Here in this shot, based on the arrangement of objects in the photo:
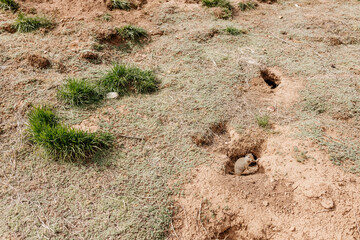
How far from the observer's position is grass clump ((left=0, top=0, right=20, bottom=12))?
4156mm

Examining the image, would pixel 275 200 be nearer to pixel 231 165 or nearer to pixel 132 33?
pixel 231 165

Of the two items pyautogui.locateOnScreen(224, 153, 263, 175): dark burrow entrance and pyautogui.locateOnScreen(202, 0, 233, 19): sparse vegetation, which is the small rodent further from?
pyautogui.locateOnScreen(202, 0, 233, 19): sparse vegetation

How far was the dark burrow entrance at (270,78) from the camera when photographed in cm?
382

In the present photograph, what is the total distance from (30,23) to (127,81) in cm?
183

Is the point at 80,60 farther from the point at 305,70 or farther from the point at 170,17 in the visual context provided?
the point at 305,70

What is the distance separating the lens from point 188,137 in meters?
2.85

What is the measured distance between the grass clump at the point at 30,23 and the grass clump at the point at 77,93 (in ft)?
4.50

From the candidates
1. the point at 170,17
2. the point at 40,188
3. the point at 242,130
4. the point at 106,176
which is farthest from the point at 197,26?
the point at 40,188

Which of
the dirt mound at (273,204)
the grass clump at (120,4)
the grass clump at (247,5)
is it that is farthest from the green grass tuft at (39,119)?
the grass clump at (247,5)

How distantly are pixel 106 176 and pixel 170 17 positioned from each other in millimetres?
3170

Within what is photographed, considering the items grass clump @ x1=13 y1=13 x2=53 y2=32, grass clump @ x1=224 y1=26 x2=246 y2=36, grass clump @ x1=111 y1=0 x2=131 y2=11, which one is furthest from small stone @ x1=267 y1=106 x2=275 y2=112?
grass clump @ x1=13 y1=13 x2=53 y2=32

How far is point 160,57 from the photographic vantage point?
393 centimetres

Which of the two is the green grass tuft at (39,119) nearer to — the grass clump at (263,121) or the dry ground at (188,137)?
the dry ground at (188,137)

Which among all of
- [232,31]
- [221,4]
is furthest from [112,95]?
[221,4]
